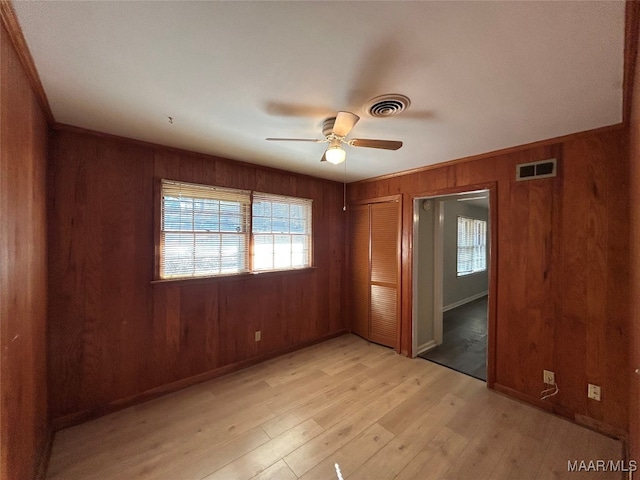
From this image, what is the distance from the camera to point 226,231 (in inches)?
116

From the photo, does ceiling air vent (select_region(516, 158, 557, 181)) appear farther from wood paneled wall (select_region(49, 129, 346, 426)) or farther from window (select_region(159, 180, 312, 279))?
A: wood paneled wall (select_region(49, 129, 346, 426))

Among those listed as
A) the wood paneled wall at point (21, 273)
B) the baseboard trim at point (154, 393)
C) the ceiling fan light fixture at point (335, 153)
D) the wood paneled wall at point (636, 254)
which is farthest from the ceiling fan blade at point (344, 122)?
the baseboard trim at point (154, 393)

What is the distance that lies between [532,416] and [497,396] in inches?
11.9

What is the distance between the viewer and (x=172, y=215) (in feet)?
8.53

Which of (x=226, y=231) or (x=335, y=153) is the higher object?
(x=335, y=153)

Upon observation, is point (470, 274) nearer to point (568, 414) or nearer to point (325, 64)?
point (568, 414)

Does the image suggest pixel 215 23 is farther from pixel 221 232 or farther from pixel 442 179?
pixel 442 179

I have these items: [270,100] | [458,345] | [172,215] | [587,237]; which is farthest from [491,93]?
[458,345]

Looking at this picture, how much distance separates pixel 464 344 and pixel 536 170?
2.58m

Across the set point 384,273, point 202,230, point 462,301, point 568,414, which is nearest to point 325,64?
point 202,230

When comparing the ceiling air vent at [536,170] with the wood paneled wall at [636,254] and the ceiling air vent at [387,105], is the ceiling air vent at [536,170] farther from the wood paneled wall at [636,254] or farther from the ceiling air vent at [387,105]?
the ceiling air vent at [387,105]

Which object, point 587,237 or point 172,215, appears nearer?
point 587,237

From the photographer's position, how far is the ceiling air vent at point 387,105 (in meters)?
1.61

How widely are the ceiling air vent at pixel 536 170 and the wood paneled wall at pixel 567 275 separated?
45mm
